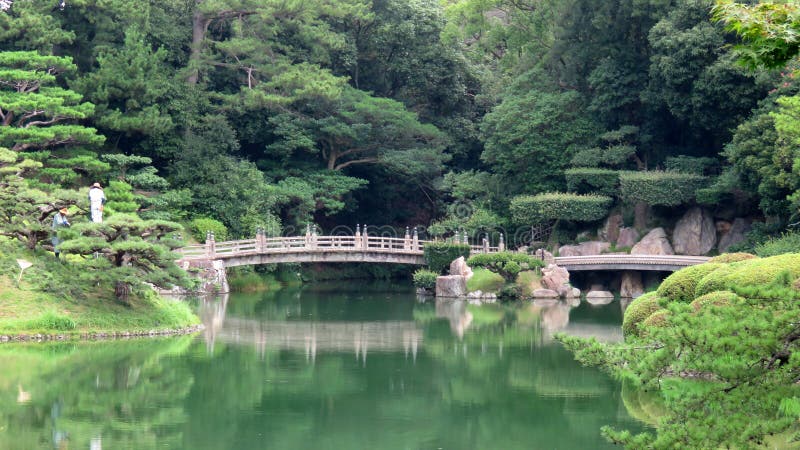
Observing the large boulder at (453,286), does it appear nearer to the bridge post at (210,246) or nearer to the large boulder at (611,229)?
the large boulder at (611,229)

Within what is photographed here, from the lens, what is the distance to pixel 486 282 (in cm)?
3134

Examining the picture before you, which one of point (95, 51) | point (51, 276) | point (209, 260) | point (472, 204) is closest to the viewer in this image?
point (51, 276)

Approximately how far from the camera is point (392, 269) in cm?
A: 3891

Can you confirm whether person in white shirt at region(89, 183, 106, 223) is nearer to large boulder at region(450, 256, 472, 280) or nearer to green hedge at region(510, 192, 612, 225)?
large boulder at region(450, 256, 472, 280)

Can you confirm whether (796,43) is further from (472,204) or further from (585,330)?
(472,204)

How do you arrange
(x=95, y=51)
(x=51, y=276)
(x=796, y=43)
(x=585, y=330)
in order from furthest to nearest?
(x=95, y=51) < (x=585, y=330) < (x=51, y=276) < (x=796, y=43)

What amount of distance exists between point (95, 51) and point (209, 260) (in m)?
7.32

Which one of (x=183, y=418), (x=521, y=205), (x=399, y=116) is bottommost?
(x=183, y=418)

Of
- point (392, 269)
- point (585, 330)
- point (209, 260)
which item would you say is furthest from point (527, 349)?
point (392, 269)

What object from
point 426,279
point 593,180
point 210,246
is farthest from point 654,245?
point 210,246

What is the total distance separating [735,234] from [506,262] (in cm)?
637

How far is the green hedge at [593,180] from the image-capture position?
3353 cm

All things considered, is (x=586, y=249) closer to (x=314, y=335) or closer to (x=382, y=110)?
(x=382, y=110)

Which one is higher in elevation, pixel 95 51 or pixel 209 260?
pixel 95 51
